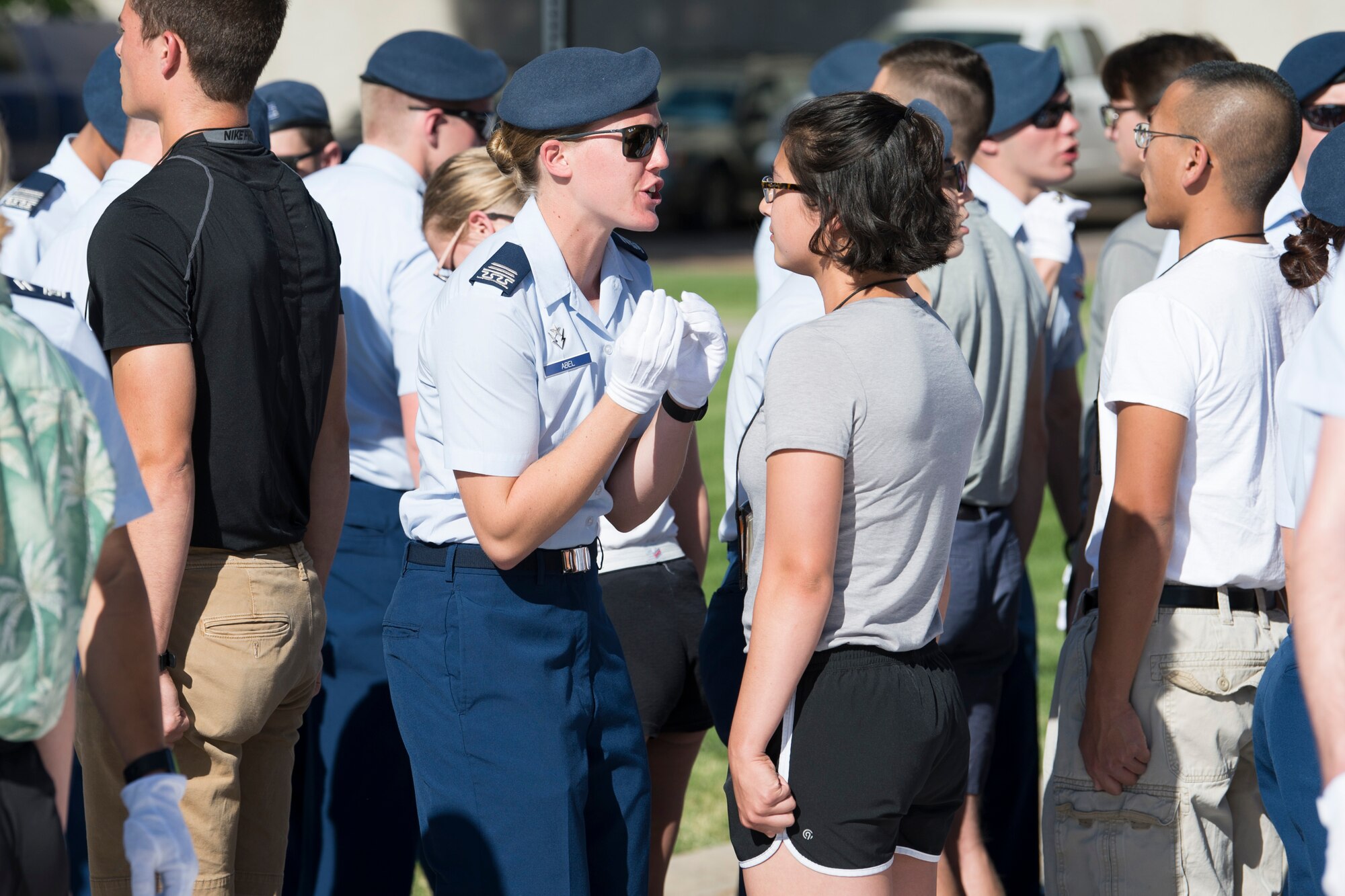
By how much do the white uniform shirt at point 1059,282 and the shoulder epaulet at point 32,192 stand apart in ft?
9.02

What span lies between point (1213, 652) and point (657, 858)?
4.97 ft

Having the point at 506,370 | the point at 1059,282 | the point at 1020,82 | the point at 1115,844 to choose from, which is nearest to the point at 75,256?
the point at 506,370

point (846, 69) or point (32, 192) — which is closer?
point (32, 192)

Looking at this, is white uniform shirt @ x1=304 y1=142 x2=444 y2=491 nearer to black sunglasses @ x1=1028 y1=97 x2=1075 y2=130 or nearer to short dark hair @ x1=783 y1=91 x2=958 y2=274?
short dark hair @ x1=783 y1=91 x2=958 y2=274

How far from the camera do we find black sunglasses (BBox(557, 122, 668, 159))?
2.64 m

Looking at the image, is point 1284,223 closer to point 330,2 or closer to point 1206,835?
point 1206,835

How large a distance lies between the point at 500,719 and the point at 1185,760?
1.30 metres

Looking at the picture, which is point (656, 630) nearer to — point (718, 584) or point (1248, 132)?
point (1248, 132)

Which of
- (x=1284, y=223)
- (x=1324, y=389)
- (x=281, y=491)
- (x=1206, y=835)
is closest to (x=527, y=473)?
(x=281, y=491)

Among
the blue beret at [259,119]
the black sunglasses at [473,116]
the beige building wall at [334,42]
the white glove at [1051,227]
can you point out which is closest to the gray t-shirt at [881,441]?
the blue beret at [259,119]

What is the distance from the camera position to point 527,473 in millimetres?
2416

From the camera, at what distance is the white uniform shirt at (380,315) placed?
3.72m

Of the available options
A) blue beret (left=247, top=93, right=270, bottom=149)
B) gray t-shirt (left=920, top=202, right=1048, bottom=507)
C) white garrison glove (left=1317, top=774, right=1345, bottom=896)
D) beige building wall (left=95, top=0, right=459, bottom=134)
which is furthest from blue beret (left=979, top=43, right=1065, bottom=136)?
beige building wall (left=95, top=0, right=459, bottom=134)

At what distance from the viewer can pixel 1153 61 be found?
15.5 ft
